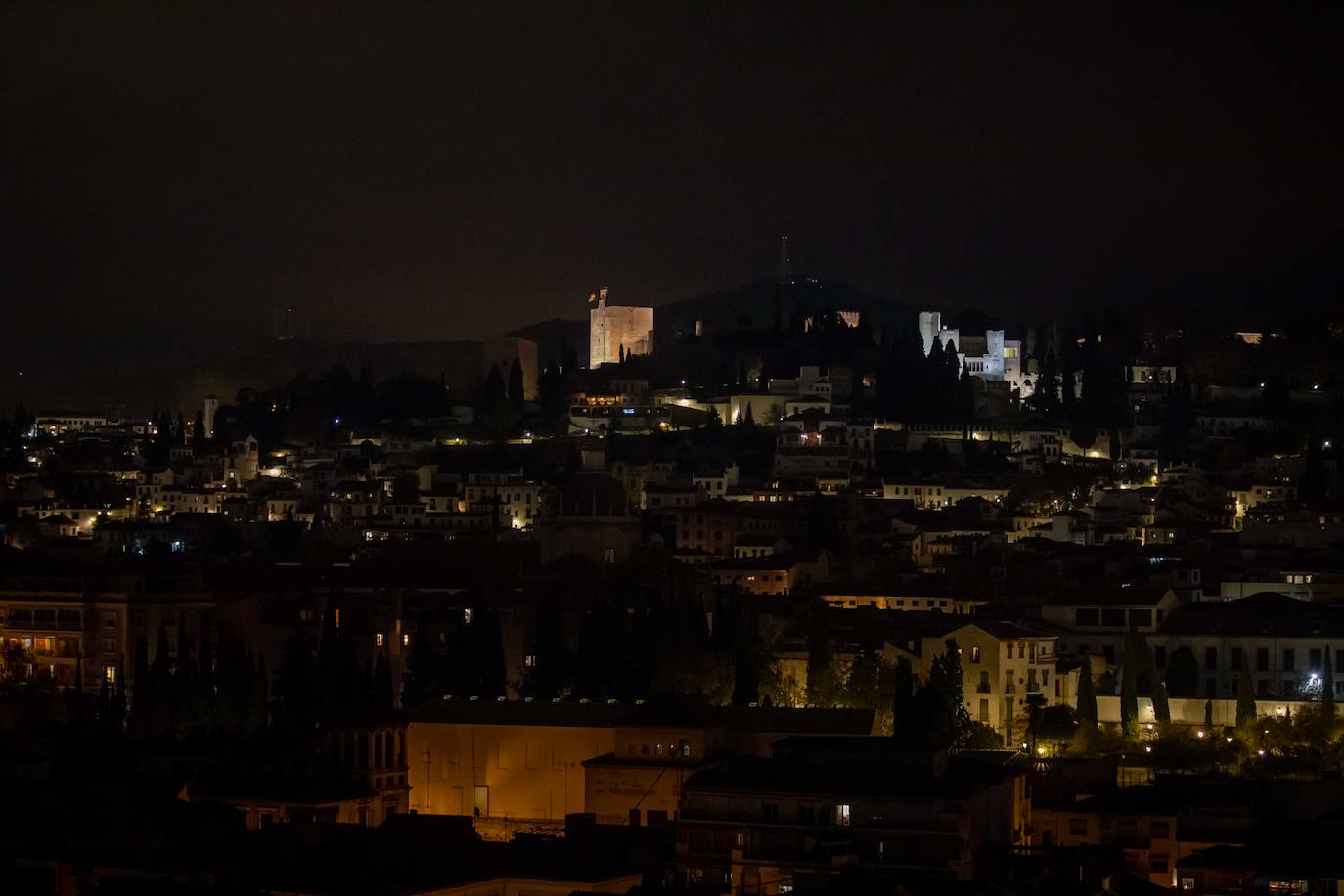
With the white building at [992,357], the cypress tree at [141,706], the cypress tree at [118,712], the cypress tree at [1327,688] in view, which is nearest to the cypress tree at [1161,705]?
the cypress tree at [1327,688]

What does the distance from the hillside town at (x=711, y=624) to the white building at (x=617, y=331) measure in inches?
172

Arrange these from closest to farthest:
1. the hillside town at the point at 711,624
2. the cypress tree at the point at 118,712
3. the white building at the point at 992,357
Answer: the hillside town at the point at 711,624, the cypress tree at the point at 118,712, the white building at the point at 992,357

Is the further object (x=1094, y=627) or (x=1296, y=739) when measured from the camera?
(x=1094, y=627)

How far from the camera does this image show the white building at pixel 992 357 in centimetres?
7925

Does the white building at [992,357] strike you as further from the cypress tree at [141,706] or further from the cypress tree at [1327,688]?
the cypress tree at [141,706]

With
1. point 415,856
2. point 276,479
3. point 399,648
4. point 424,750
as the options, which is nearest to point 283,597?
point 399,648

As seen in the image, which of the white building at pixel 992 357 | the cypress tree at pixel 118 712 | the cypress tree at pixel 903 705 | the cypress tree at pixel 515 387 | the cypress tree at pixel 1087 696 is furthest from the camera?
the white building at pixel 992 357

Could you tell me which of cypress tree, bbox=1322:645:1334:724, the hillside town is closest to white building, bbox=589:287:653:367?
the hillside town

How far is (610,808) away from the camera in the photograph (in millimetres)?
29734

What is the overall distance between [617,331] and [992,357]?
49.3 ft

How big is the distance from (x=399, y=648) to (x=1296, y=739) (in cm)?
1437

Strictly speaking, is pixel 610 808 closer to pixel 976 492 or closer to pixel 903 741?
pixel 903 741

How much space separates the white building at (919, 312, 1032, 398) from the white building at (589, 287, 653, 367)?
11187mm

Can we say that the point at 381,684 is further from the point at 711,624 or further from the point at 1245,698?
the point at 1245,698
